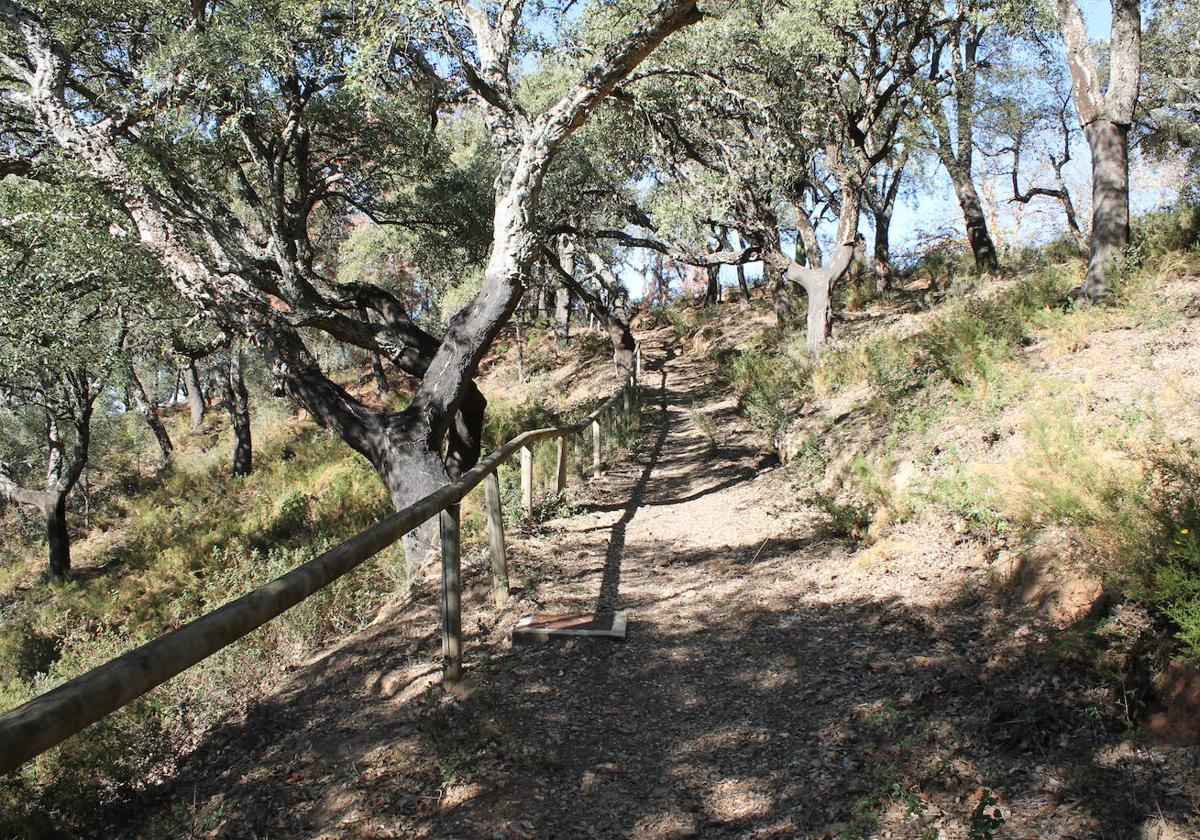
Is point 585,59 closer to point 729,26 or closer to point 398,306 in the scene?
point 729,26

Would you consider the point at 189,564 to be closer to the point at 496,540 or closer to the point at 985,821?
the point at 496,540

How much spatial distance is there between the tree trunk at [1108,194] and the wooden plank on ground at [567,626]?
27.0ft

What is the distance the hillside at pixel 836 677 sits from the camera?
298cm

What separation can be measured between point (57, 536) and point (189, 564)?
4.55 meters

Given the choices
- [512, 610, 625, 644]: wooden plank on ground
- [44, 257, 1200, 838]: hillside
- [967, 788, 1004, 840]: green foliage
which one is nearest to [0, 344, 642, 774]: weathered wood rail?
[512, 610, 625, 644]: wooden plank on ground

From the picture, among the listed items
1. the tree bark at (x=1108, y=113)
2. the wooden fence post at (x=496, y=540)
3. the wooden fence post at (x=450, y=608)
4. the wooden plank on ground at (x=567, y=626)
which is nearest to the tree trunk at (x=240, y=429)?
the wooden fence post at (x=496, y=540)

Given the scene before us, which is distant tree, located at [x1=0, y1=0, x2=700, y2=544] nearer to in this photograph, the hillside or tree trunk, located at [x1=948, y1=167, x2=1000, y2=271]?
the hillside

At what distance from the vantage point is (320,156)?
15312 mm

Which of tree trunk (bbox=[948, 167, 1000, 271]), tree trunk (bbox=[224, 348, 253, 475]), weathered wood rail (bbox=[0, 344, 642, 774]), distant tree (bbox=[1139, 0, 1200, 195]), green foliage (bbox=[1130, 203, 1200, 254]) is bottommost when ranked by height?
tree trunk (bbox=[224, 348, 253, 475])

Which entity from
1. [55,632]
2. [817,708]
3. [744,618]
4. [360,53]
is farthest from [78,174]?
[817,708]

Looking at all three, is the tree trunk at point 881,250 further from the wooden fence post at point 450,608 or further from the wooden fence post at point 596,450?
the wooden fence post at point 450,608

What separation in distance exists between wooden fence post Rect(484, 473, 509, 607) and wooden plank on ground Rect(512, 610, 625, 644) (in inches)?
14.3

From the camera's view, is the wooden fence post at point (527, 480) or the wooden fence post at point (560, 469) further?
the wooden fence post at point (560, 469)

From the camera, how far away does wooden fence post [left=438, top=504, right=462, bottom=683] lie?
13.4 ft
